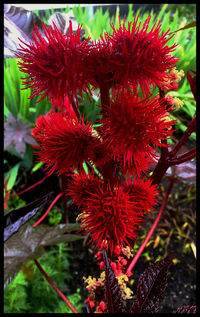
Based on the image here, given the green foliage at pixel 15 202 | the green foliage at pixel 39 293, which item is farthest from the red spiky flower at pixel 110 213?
the green foliage at pixel 15 202

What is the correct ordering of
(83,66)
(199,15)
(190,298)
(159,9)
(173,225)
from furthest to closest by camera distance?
(173,225)
(190,298)
(159,9)
(199,15)
(83,66)

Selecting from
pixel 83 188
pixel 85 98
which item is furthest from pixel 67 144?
pixel 85 98

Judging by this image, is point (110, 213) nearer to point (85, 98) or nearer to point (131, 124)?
point (131, 124)

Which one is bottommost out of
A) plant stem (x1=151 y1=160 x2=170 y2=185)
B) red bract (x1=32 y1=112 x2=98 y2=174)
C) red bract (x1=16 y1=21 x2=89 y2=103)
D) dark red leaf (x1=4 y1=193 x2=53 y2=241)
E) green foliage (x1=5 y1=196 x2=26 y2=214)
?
green foliage (x1=5 y1=196 x2=26 y2=214)

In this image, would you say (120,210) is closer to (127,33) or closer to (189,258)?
(127,33)

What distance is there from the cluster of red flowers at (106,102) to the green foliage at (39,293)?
0.43 m

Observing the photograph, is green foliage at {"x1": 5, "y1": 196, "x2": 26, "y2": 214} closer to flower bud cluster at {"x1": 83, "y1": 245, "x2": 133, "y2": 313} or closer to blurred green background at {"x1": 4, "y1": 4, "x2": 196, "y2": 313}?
blurred green background at {"x1": 4, "y1": 4, "x2": 196, "y2": 313}

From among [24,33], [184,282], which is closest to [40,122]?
[24,33]

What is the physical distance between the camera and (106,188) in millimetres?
334

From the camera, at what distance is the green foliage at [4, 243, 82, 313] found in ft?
2.22

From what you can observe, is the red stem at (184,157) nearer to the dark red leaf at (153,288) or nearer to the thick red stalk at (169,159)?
the thick red stalk at (169,159)

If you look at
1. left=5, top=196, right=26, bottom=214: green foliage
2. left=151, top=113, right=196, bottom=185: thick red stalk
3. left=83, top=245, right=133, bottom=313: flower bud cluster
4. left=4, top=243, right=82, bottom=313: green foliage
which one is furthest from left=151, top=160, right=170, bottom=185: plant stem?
left=5, top=196, right=26, bottom=214: green foliage

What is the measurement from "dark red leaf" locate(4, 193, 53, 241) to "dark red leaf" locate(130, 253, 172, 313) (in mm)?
192

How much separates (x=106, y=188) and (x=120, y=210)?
0.04 m
